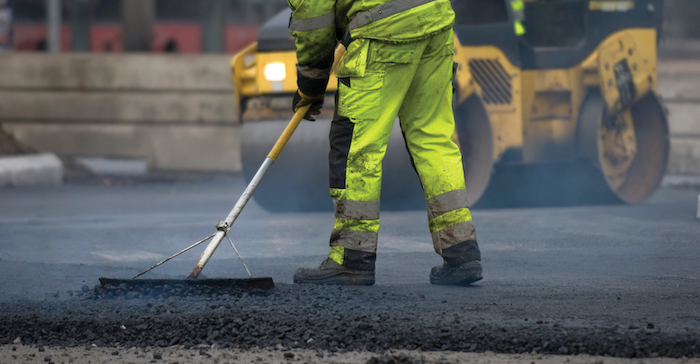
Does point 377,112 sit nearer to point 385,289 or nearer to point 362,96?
point 362,96

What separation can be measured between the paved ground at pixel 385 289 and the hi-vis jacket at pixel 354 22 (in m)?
0.89

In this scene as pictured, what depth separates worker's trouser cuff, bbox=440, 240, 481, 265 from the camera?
3.56 m

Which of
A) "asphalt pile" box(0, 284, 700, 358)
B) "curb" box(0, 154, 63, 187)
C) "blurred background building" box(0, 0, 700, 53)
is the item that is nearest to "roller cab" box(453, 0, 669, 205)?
"asphalt pile" box(0, 284, 700, 358)

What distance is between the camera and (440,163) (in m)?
3.57

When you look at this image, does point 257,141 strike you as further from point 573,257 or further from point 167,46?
point 167,46

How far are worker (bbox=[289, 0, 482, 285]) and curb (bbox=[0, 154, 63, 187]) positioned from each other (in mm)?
5300

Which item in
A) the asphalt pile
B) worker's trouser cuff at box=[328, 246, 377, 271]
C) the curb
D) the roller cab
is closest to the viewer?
the asphalt pile

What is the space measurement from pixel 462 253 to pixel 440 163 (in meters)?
0.36

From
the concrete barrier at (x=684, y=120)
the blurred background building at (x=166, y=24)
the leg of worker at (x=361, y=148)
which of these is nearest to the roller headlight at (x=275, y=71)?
the leg of worker at (x=361, y=148)

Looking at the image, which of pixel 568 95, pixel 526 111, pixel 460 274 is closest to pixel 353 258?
pixel 460 274

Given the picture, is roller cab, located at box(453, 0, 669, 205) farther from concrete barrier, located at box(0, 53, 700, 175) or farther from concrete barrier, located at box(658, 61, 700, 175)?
concrete barrier, located at box(0, 53, 700, 175)

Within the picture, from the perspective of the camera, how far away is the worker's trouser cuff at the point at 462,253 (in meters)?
3.56

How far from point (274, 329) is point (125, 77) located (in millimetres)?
7541

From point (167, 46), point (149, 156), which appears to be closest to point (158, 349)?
point (149, 156)
